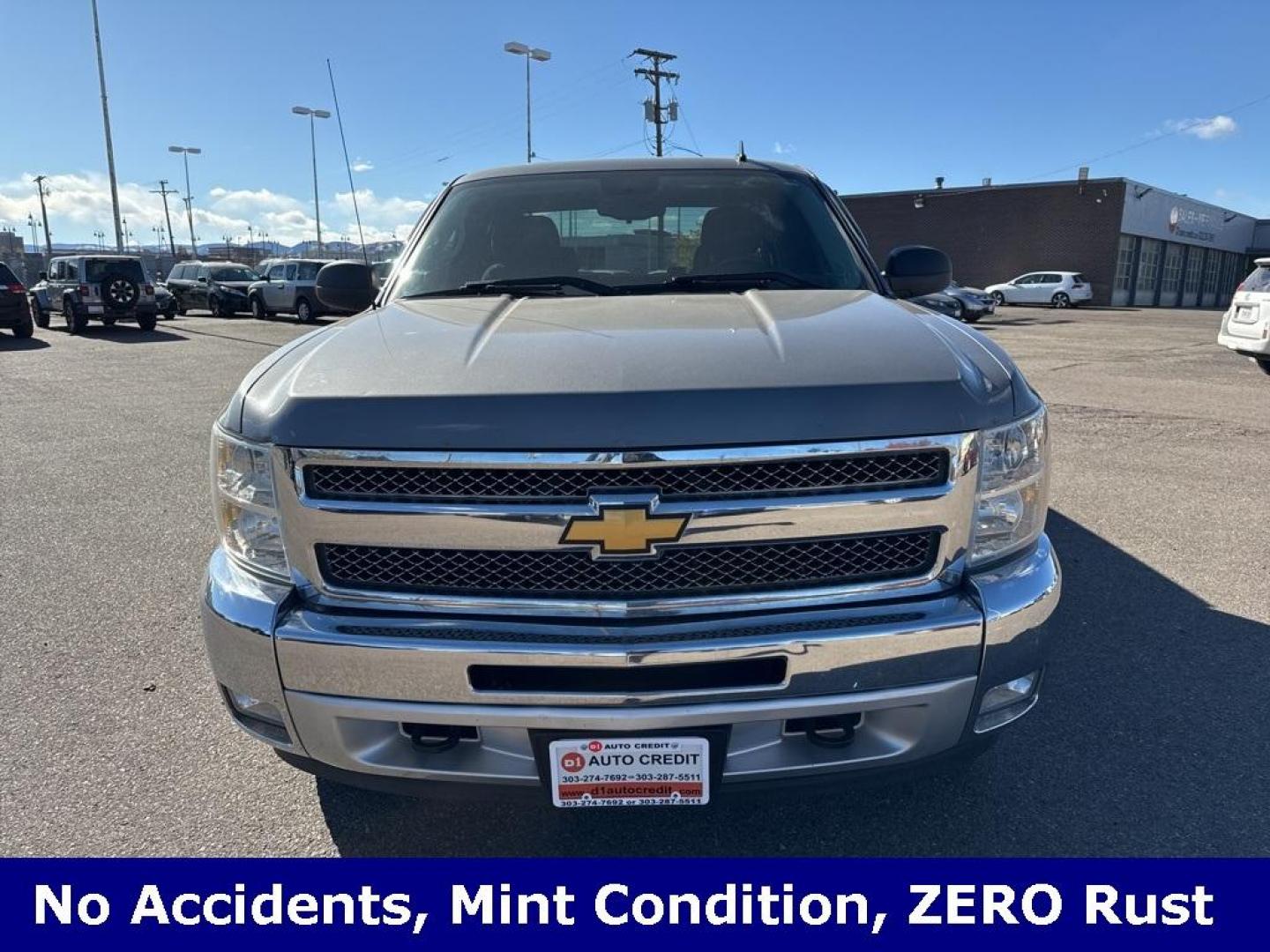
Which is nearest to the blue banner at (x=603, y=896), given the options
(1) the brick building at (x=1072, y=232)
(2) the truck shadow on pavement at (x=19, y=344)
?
(2) the truck shadow on pavement at (x=19, y=344)

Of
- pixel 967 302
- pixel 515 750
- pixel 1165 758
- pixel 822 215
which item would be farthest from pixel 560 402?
pixel 967 302

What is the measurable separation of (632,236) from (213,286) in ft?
91.3

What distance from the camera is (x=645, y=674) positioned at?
181 centimetres

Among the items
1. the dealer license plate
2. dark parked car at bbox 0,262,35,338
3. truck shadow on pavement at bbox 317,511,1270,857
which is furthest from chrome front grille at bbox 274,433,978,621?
dark parked car at bbox 0,262,35,338

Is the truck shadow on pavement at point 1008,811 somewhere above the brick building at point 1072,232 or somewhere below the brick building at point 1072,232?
below

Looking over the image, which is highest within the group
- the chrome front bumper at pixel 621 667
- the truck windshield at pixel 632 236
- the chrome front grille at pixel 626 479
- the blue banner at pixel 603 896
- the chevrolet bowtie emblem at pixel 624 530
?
the truck windshield at pixel 632 236

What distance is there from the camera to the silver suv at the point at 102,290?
791 inches

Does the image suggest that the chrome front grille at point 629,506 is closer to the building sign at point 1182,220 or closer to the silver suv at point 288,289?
the silver suv at point 288,289


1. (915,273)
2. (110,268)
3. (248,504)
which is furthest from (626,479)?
(110,268)

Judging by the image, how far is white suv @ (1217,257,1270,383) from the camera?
1103cm

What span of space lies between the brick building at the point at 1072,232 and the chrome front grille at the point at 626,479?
36987mm

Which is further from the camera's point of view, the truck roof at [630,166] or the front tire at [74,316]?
the front tire at [74,316]

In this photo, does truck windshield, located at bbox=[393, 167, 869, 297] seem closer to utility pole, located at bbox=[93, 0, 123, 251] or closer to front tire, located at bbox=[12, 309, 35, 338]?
front tire, located at bbox=[12, 309, 35, 338]

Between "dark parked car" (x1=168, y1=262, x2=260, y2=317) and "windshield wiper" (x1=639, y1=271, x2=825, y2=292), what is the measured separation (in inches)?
1030
